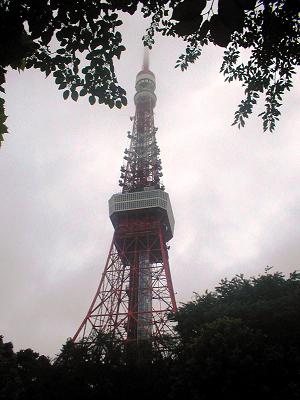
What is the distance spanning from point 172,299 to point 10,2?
39.8 meters

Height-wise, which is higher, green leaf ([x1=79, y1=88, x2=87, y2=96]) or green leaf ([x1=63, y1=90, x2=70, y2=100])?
green leaf ([x1=79, y1=88, x2=87, y2=96])

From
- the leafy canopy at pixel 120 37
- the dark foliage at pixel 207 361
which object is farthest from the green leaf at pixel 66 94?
the dark foliage at pixel 207 361

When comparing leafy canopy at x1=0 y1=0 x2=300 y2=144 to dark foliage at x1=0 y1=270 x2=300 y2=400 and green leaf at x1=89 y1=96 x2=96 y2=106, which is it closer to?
green leaf at x1=89 y1=96 x2=96 y2=106

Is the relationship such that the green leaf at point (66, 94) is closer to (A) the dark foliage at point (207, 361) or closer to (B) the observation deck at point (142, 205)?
(A) the dark foliage at point (207, 361)

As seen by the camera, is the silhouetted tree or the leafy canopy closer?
the leafy canopy

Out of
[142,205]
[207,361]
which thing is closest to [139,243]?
[142,205]

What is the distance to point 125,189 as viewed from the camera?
53750 mm

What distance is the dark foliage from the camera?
59.2ft

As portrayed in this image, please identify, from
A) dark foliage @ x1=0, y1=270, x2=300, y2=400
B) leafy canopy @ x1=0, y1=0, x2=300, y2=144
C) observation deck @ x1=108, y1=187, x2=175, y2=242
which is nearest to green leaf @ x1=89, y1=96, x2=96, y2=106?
leafy canopy @ x1=0, y1=0, x2=300, y2=144

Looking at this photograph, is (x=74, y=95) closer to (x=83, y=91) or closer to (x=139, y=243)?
(x=83, y=91)

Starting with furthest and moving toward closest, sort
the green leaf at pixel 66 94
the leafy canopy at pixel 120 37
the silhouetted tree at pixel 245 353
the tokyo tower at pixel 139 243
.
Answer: the tokyo tower at pixel 139 243, the silhouetted tree at pixel 245 353, the green leaf at pixel 66 94, the leafy canopy at pixel 120 37

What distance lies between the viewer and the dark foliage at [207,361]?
1803 cm

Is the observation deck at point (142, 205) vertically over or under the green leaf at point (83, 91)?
over

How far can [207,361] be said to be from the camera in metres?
18.5
